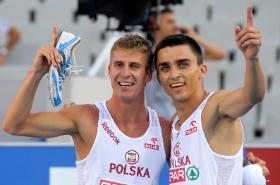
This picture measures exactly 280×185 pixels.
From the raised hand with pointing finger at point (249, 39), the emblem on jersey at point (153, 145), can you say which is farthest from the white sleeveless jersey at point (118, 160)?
the raised hand with pointing finger at point (249, 39)

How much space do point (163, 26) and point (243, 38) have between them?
4.23 metres

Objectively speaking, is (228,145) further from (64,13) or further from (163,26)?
(64,13)

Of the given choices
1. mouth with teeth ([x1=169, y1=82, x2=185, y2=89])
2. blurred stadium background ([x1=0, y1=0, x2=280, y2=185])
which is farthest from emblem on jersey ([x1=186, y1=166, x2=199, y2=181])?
blurred stadium background ([x1=0, y1=0, x2=280, y2=185])

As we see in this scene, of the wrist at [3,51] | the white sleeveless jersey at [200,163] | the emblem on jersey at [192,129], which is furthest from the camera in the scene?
the wrist at [3,51]

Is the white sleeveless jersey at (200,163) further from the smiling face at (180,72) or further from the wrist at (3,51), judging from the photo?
the wrist at (3,51)

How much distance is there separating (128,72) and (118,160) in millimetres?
531

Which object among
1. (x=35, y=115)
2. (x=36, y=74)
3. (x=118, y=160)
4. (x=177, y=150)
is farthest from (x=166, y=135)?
(x=36, y=74)

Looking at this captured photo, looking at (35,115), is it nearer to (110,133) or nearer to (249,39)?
(110,133)

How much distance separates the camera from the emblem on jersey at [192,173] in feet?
15.8

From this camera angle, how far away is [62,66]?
4723mm

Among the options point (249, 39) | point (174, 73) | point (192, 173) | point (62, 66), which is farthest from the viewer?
point (174, 73)

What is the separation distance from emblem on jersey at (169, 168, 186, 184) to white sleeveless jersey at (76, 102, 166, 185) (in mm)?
173

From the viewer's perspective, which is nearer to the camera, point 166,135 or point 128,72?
point 128,72

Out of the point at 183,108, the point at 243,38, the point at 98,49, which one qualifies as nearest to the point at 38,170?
the point at 183,108
